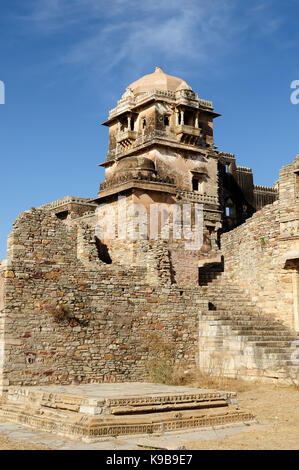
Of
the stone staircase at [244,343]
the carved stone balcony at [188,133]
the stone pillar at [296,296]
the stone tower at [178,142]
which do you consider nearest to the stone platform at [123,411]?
the stone staircase at [244,343]

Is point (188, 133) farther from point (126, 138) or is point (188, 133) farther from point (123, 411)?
point (123, 411)

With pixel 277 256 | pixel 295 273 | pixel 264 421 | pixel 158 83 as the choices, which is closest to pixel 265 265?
pixel 277 256

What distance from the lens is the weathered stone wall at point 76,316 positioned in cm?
1383

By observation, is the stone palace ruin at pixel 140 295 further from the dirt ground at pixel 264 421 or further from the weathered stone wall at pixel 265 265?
the dirt ground at pixel 264 421

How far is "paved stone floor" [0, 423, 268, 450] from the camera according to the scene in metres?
8.42

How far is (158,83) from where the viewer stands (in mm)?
34781

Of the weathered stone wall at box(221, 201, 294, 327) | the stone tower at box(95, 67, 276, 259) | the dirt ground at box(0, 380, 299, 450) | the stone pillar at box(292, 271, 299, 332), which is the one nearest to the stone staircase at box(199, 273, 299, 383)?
the stone pillar at box(292, 271, 299, 332)

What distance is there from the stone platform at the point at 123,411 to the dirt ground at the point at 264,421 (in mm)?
758

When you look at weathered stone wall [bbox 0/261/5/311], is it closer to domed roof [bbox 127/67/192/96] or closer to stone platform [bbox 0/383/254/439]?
stone platform [bbox 0/383/254/439]

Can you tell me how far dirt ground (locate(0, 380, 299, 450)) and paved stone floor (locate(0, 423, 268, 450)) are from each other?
0.18m

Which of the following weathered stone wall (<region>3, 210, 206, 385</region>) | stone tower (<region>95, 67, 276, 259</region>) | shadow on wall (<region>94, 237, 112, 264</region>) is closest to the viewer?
weathered stone wall (<region>3, 210, 206, 385</region>)
